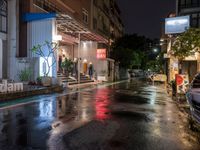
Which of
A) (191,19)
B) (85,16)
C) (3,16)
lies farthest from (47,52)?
(191,19)

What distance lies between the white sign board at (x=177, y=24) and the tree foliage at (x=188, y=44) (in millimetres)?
14807

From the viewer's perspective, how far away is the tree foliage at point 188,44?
19.2 m

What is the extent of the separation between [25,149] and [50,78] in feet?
51.1

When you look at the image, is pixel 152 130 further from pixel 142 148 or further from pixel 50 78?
pixel 50 78

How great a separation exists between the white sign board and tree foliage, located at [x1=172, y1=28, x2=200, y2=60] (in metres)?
14.8

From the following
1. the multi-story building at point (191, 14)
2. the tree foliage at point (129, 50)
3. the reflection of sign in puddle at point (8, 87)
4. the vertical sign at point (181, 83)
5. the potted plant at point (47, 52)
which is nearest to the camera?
the reflection of sign in puddle at point (8, 87)

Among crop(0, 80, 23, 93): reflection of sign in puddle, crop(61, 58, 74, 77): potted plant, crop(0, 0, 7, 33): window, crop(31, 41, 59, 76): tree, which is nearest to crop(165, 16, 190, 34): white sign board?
crop(61, 58, 74, 77): potted plant

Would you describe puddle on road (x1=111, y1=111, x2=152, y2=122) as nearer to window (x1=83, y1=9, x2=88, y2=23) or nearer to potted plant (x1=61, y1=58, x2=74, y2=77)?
potted plant (x1=61, y1=58, x2=74, y2=77)

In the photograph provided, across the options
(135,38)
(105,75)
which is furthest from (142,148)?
(135,38)

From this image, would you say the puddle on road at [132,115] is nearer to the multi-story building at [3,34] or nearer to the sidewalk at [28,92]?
the sidewalk at [28,92]

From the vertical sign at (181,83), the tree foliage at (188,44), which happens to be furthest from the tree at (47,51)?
the vertical sign at (181,83)

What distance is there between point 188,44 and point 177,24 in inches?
699

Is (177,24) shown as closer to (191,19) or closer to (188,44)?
(191,19)

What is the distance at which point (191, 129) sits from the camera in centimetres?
882
